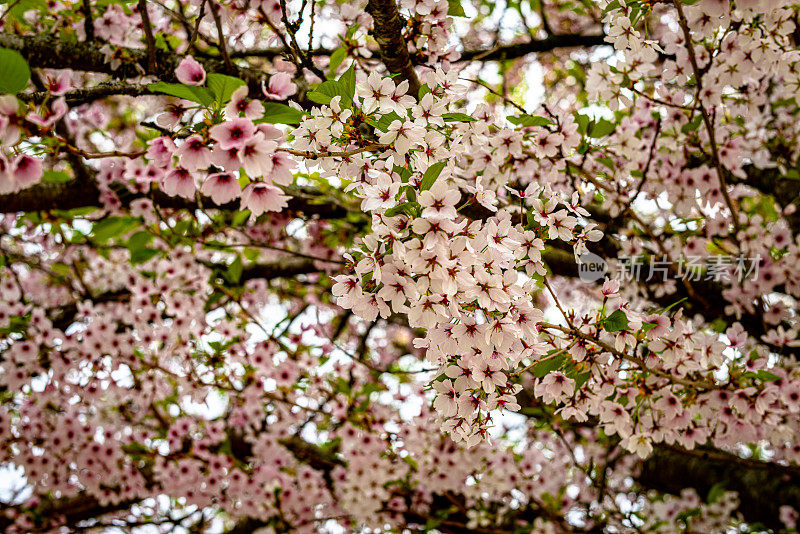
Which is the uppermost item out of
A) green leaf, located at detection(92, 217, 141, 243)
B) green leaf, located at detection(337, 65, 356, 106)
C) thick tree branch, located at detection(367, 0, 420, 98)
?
green leaf, located at detection(92, 217, 141, 243)

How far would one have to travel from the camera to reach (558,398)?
184 centimetres

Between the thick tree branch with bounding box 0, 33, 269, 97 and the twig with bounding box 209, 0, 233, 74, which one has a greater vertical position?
the thick tree branch with bounding box 0, 33, 269, 97

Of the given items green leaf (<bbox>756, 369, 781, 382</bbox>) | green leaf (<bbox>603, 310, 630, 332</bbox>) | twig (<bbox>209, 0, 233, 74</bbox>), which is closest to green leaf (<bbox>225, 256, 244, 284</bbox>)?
twig (<bbox>209, 0, 233, 74</bbox>)

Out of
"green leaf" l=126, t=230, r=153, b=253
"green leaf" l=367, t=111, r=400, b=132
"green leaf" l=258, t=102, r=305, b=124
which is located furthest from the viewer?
"green leaf" l=126, t=230, r=153, b=253

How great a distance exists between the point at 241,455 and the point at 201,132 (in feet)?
13.9

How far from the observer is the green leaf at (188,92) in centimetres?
117

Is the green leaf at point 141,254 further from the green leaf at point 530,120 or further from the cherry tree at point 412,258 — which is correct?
the green leaf at point 530,120

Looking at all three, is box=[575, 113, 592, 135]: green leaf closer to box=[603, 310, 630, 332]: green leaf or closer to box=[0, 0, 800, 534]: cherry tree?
box=[0, 0, 800, 534]: cherry tree

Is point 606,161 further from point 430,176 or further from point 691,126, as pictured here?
point 430,176

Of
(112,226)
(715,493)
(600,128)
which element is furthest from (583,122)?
(715,493)

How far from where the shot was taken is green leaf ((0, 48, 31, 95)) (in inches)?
45.0

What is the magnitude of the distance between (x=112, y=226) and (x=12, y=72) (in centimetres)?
217

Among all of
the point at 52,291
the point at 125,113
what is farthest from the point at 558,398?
the point at 125,113

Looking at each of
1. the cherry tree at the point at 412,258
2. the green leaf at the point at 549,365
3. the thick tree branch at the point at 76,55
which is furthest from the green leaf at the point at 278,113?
the thick tree branch at the point at 76,55
